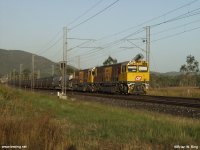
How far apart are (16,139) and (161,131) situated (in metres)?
4.47

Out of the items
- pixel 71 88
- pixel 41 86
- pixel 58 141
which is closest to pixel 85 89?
pixel 71 88

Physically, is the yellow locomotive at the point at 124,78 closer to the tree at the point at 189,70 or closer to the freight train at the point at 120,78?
the freight train at the point at 120,78

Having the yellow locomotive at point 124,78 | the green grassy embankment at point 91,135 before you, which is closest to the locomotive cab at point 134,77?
the yellow locomotive at point 124,78

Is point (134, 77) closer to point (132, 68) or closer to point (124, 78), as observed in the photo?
point (132, 68)

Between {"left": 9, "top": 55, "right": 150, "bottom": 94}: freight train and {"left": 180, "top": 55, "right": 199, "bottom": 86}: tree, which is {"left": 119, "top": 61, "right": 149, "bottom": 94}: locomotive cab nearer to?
{"left": 9, "top": 55, "right": 150, "bottom": 94}: freight train

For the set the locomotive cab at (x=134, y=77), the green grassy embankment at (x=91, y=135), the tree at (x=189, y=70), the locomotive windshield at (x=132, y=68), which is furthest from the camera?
the tree at (x=189, y=70)

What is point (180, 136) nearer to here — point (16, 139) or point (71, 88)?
point (16, 139)

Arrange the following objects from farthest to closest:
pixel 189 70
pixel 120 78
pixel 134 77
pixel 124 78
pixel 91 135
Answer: pixel 189 70 < pixel 120 78 < pixel 124 78 < pixel 134 77 < pixel 91 135

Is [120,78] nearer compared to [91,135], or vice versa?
[91,135]

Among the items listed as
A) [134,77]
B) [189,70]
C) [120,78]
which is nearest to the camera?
[134,77]

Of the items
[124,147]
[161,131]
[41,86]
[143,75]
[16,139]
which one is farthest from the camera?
[41,86]

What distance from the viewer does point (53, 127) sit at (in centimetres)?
916

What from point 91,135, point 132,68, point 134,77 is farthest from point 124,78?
point 91,135

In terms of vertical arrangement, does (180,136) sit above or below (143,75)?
below
